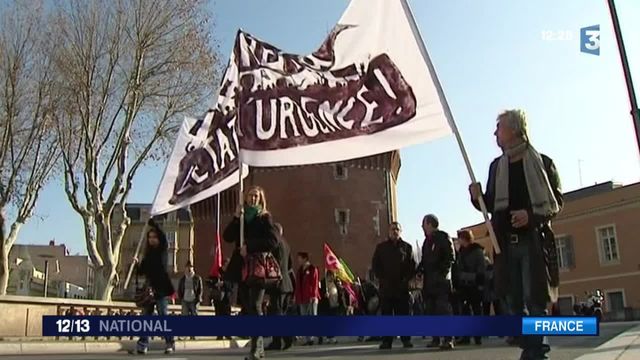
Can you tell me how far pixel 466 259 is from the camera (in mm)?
11969

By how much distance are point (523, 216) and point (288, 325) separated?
1.92m

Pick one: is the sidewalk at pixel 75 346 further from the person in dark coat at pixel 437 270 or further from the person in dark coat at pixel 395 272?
the person in dark coat at pixel 437 270

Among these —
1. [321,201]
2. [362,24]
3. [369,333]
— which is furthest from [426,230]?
[321,201]

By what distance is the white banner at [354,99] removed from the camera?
6.26 meters

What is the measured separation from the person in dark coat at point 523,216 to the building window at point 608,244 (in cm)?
4165

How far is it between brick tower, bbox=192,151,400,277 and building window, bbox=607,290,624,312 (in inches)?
807

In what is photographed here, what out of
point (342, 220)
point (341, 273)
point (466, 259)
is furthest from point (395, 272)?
point (342, 220)

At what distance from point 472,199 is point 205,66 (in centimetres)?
2278

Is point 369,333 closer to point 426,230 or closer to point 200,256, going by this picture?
point 426,230

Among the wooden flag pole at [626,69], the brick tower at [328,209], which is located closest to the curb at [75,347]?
the wooden flag pole at [626,69]

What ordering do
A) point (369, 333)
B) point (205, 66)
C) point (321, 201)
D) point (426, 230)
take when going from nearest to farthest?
1. point (369, 333)
2. point (426, 230)
3. point (205, 66)
4. point (321, 201)

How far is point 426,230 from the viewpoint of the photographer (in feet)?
36.0

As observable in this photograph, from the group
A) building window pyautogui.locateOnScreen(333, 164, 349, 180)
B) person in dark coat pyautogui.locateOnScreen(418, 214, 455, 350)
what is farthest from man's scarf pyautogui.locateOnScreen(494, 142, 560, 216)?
building window pyautogui.locateOnScreen(333, 164, 349, 180)

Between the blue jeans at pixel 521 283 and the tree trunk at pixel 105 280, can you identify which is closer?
the blue jeans at pixel 521 283
